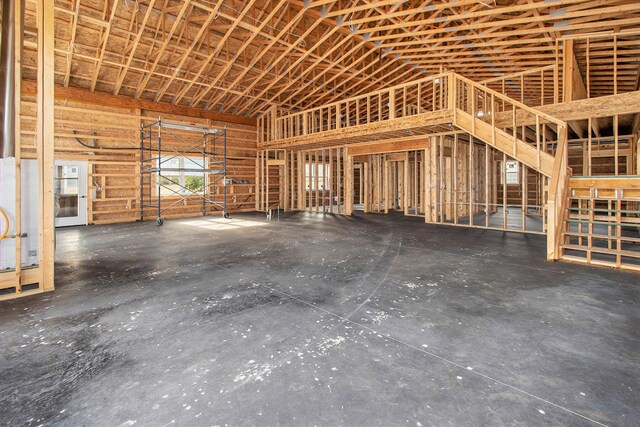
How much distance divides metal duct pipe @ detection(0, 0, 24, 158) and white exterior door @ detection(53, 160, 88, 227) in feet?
24.3

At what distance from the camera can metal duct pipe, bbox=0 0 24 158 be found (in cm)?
377

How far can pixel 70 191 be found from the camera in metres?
10.2

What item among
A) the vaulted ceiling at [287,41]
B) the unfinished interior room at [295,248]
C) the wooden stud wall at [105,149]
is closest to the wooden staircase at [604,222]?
the unfinished interior room at [295,248]

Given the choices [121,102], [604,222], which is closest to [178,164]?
[121,102]

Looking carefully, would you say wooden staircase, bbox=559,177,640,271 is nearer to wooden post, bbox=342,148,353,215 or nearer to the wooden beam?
wooden post, bbox=342,148,353,215

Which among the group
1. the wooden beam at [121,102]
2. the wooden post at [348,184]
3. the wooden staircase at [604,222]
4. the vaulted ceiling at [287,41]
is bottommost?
the wooden staircase at [604,222]

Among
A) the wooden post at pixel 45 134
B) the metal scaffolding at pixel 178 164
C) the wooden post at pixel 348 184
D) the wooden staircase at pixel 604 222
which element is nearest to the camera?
the wooden post at pixel 45 134

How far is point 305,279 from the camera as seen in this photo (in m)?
4.54

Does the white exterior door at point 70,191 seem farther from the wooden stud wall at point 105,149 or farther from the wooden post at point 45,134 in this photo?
the wooden post at point 45,134

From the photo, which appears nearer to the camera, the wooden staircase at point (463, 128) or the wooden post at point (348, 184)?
the wooden staircase at point (463, 128)

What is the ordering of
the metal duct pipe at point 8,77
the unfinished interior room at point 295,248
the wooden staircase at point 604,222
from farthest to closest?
the wooden staircase at point 604,222 → the metal duct pipe at point 8,77 → the unfinished interior room at point 295,248

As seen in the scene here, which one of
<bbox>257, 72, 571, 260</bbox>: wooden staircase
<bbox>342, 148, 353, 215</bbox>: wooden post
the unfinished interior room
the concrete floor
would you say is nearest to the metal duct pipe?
the unfinished interior room

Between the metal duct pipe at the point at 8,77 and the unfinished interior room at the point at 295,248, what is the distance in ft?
0.08

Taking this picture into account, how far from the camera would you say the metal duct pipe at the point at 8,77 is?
12.4ft
